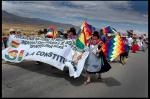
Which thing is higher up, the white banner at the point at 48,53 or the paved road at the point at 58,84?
the white banner at the point at 48,53

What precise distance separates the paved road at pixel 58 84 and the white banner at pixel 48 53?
1.36 ft

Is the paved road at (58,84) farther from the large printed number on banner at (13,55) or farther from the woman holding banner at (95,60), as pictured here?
the woman holding banner at (95,60)

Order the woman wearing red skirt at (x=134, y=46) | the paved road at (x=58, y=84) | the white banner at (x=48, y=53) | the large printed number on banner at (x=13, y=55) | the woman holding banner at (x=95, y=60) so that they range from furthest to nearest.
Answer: the woman wearing red skirt at (x=134, y=46) < the large printed number on banner at (x=13, y=55) < the white banner at (x=48, y=53) < the woman holding banner at (x=95, y=60) < the paved road at (x=58, y=84)

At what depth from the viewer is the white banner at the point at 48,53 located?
467 inches

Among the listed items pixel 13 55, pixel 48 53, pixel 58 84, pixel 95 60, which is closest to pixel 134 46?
pixel 13 55

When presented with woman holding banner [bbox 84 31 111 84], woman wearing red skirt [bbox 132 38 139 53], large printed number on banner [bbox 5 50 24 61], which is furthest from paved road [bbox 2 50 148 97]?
woman wearing red skirt [bbox 132 38 139 53]

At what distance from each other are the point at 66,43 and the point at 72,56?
0.90 meters

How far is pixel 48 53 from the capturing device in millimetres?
12898

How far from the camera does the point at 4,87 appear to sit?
1004 centimetres

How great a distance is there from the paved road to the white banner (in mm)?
415

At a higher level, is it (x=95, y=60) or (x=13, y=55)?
(x=13, y=55)

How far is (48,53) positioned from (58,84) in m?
1.94

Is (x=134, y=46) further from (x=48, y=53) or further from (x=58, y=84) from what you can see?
(x=58, y=84)

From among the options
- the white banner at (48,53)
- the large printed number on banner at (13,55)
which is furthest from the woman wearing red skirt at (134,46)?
the large printed number on banner at (13,55)
